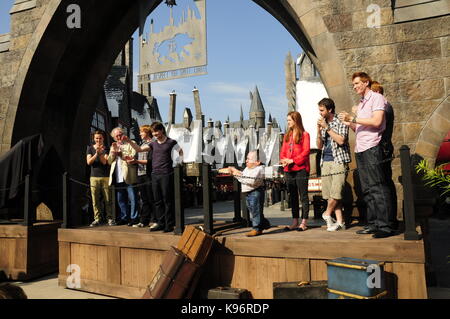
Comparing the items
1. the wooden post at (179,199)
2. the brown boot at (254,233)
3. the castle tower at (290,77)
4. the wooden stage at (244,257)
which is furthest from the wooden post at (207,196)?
the castle tower at (290,77)

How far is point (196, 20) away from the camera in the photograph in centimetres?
744

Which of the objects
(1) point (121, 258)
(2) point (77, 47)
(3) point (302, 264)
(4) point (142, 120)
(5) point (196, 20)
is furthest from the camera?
(4) point (142, 120)

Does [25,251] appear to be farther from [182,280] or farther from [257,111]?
[257,111]

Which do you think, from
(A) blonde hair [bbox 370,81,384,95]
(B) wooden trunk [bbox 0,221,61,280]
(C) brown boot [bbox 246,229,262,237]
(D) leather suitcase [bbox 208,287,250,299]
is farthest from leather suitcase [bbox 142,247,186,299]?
Result: (B) wooden trunk [bbox 0,221,61,280]

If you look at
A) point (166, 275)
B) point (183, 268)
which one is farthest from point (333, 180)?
point (166, 275)

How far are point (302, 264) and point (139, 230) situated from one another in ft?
8.11

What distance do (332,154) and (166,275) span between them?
2.51m

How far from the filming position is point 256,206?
15.4 ft

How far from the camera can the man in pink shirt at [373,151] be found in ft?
12.6

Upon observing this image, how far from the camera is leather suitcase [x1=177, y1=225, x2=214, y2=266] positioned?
4.21 meters

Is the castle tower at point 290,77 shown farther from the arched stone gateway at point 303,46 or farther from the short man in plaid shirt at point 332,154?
the short man in plaid shirt at point 332,154

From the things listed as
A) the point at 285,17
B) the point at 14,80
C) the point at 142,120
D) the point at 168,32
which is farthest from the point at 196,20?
the point at 142,120

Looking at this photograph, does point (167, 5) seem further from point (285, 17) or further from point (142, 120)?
point (142, 120)

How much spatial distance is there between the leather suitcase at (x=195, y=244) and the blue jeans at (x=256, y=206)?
0.65 m
